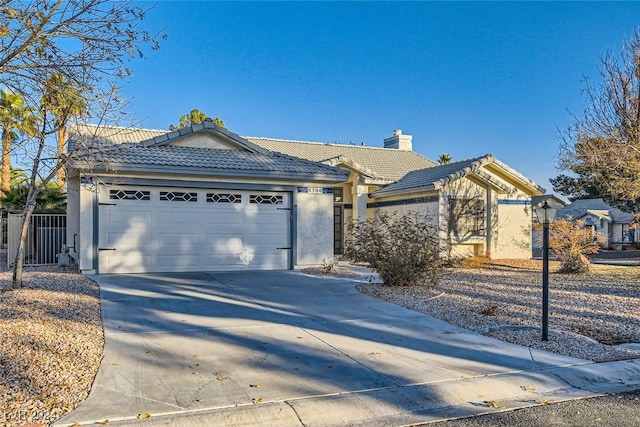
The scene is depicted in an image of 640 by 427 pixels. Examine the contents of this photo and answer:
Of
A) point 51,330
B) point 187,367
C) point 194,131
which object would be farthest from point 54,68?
point 194,131

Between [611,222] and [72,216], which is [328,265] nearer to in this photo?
[72,216]

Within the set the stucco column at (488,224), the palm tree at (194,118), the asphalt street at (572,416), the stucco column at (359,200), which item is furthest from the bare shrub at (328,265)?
the palm tree at (194,118)

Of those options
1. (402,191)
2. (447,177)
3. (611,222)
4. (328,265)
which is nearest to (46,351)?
(328,265)

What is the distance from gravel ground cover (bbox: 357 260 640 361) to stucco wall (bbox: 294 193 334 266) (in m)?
3.58

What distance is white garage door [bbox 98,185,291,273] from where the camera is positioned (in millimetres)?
13250

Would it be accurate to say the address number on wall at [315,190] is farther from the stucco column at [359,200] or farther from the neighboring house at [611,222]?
the neighboring house at [611,222]

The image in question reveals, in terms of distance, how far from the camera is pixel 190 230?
13898 millimetres

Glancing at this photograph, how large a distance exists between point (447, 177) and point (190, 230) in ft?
29.9

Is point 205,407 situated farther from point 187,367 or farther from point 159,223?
point 159,223

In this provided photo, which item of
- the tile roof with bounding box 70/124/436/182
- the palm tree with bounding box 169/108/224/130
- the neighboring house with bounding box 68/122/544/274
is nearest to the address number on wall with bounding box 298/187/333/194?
the neighboring house with bounding box 68/122/544/274

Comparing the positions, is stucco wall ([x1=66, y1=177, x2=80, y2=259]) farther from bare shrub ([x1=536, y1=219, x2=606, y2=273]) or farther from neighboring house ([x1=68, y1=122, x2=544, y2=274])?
bare shrub ([x1=536, y1=219, x2=606, y2=273])

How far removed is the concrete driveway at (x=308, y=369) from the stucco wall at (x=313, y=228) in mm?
6063

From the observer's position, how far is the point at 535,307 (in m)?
9.30

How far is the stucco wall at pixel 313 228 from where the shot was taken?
49.4 feet
